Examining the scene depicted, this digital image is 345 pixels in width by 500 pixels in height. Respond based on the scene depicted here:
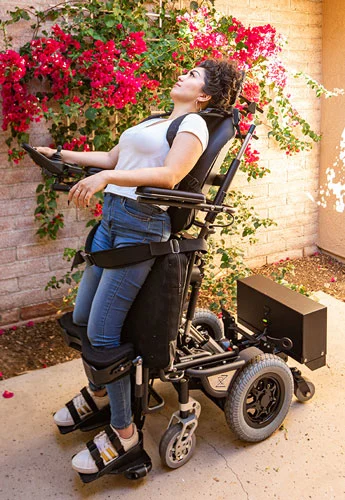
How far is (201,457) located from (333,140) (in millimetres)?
2823

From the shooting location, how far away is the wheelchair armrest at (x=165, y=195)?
1.69 metres

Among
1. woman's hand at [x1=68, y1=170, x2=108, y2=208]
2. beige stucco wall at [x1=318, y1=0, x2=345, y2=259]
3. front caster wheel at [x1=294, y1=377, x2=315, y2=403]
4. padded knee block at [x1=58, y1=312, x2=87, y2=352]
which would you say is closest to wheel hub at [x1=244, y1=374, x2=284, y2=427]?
front caster wheel at [x1=294, y1=377, x2=315, y2=403]

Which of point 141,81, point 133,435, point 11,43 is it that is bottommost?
point 133,435

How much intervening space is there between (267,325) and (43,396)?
111 centimetres

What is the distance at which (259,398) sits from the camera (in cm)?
233

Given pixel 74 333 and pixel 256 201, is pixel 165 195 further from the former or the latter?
pixel 256 201

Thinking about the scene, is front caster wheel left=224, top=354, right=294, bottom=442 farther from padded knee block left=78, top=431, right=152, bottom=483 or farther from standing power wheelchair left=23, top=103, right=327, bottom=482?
padded knee block left=78, top=431, right=152, bottom=483

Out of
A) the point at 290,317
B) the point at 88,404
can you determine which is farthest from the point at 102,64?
the point at 88,404

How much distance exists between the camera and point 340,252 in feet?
14.3

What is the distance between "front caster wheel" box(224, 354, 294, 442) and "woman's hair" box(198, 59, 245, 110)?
3.35 feet

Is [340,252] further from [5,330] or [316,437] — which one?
[5,330]

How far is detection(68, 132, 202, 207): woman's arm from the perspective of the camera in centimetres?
169

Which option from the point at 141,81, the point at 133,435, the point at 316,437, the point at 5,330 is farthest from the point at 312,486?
the point at 141,81

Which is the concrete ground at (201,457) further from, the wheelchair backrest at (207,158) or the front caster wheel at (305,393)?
the wheelchair backrest at (207,158)
